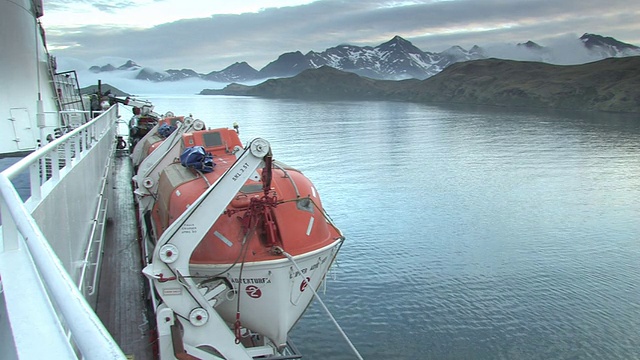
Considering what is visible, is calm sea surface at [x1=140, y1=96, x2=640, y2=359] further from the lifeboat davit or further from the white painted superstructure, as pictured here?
the white painted superstructure

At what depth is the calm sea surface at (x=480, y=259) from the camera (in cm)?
1368

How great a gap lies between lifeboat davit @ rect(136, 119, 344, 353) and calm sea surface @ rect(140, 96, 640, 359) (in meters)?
5.07

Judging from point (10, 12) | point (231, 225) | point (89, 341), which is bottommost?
point (231, 225)

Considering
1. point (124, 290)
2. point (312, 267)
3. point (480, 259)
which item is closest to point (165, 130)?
point (124, 290)

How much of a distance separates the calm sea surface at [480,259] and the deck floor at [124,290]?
4650 millimetres

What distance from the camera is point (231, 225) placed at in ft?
26.7

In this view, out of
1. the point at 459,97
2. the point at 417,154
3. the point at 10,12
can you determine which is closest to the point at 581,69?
the point at 459,97

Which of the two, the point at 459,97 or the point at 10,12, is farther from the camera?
the point at 459,97

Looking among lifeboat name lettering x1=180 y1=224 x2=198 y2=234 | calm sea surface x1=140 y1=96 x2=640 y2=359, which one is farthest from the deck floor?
calm sea surface x1=140 y1=96 x2=640 y2=359

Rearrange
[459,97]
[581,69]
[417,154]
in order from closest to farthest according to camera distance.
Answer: [417,154], [581,69], [459,97]

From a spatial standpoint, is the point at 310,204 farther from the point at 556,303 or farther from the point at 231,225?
the point at 556,303

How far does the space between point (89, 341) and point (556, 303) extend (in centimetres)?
1687

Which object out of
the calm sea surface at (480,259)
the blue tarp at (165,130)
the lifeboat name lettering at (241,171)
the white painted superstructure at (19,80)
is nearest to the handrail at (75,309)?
the lifeboat name lettering at (241,171)

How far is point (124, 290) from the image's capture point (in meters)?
11.1
